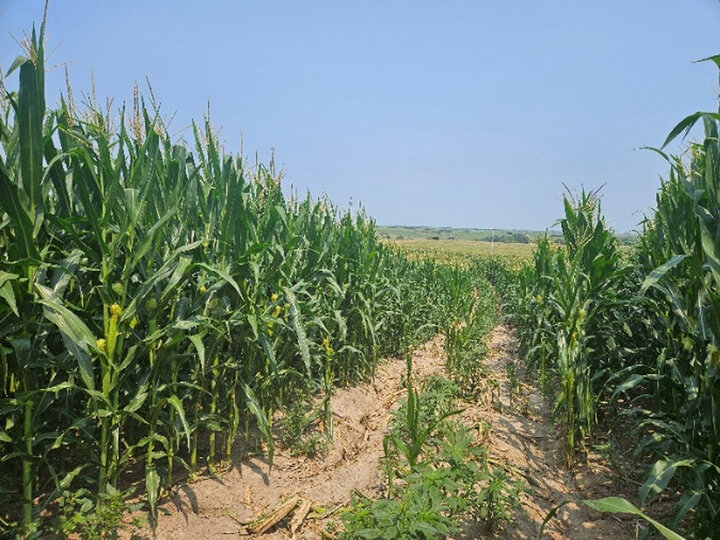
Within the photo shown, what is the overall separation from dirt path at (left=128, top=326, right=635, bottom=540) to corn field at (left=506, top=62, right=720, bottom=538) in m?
0.31

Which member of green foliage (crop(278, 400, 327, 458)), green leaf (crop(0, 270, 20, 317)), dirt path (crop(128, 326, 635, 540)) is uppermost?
green leaf (crop(0, 270, 20, 317))

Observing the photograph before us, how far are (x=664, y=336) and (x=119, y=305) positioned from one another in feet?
14.0

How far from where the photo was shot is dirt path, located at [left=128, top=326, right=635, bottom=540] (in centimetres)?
279

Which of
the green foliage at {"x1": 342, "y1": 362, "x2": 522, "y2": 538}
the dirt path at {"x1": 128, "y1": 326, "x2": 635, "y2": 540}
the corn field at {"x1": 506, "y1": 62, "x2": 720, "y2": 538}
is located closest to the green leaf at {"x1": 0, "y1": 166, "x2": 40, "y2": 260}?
the dirt path at {"x1": 128, "y1": 326, "x2": 635, "y2": 540}

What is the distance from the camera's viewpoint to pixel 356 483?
133 inches

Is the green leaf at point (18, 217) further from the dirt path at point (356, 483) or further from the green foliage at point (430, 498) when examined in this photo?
the green foliage at point (430, 498)

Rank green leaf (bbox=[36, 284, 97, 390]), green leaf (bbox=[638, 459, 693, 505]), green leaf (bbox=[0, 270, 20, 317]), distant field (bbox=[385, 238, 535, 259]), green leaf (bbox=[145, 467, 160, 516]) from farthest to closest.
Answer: distant field (bbox=[385, 238, 535, 259]), green leaf (bbox=[145, 467, 160, 516]), green leaf (bbox=[638, 459, 693, 505]), green leaf (bbox=[36, 284, 97, 390]), green leaf (bbox=[0, 270, 20, 317])

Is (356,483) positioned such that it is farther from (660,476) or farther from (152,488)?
(660,476)

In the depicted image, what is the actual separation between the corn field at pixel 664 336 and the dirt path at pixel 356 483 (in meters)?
0.31

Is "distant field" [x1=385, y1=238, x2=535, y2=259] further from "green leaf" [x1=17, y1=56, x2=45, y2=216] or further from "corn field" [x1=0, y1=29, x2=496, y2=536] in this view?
"green leaf" [x1=17, y1=56, x2=45, y2=216]

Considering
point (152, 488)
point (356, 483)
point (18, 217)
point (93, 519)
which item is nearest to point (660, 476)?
point (356, 483)

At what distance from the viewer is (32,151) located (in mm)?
2004

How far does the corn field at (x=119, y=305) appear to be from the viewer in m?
2.07

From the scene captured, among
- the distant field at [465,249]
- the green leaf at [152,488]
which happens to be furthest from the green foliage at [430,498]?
the distant field at [465,249]
